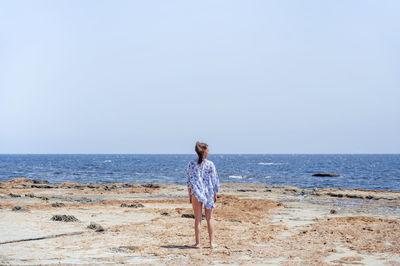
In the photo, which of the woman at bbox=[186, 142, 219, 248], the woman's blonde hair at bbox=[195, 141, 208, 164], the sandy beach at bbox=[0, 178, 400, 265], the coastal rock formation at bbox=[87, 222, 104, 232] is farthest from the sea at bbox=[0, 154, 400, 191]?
the woman's blonde hair at bbox=[195, 141, 208, 164]

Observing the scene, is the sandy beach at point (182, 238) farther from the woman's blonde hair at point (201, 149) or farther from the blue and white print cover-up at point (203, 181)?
the woman's blonde hair at point (201, 149)

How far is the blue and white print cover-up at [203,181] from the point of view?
345 inches

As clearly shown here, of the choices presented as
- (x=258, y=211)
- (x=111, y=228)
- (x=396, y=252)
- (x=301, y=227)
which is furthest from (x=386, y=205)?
(x=111, y=228)

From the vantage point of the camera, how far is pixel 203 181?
8.85 metres

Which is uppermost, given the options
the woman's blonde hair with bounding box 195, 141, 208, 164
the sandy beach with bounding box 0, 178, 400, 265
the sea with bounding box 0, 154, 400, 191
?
the woman's blonde hair with bounding box 195, 141, 208, 164

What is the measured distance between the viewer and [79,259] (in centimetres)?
774

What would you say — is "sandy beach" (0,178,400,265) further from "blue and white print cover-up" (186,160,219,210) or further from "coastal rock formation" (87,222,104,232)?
"blue and white print cover-up" (186,160,219,210)

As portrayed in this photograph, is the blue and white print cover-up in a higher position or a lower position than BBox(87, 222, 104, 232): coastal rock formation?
higher

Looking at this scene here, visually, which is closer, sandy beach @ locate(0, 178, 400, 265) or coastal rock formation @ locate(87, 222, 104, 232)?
sandy beach @ locate(0, 178, 400, 265)

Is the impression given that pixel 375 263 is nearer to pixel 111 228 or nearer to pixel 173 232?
pixel 173 232

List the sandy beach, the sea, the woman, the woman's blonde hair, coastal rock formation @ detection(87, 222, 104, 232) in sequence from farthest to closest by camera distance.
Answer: the sea, coastal rock formation @ detection(87, 222, 104, 232), the woman, the woman's blonde hair, the sandy beach

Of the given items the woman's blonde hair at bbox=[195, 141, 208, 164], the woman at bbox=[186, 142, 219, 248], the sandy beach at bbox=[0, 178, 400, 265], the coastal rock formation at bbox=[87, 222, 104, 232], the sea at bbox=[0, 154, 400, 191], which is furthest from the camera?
the sea at bbox=[0, 154, 400, 191]

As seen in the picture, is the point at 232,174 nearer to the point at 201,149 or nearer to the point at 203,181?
the point at 203,181

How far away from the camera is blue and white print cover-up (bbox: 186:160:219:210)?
28.7ft
